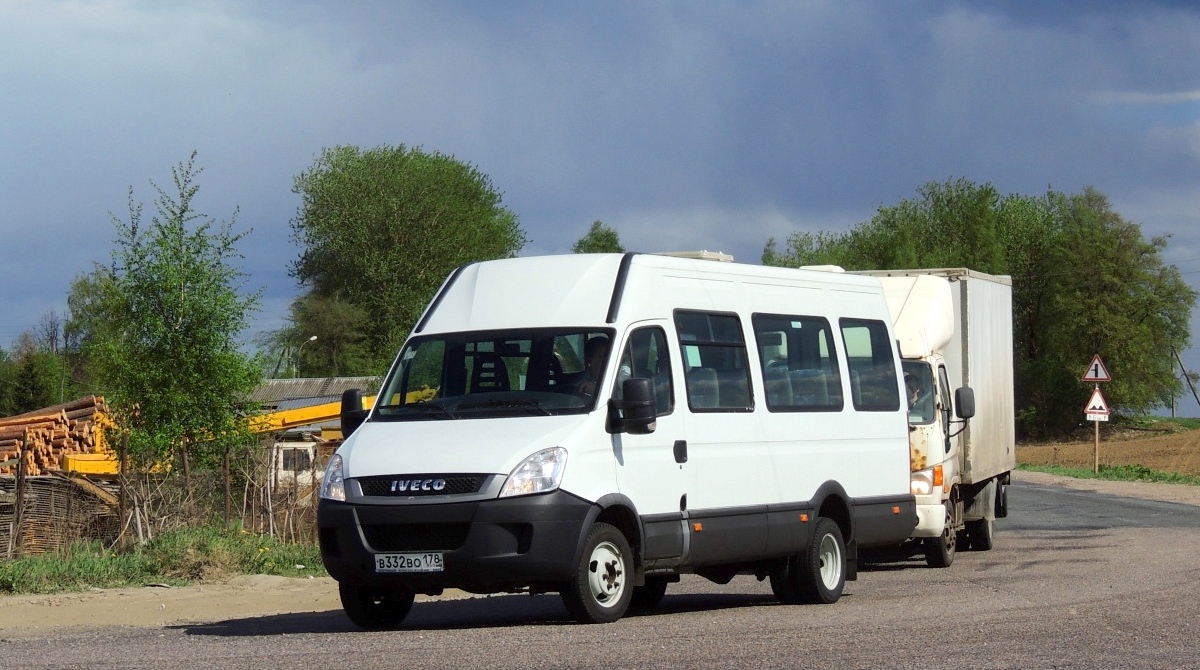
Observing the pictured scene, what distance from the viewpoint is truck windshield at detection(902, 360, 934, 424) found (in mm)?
17703

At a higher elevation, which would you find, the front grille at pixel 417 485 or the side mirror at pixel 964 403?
the side mirror at pixel 964 403

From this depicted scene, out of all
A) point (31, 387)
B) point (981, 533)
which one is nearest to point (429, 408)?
point (981, 533)

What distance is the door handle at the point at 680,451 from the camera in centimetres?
1150

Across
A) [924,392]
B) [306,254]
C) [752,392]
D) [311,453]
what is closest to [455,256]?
[306,254]

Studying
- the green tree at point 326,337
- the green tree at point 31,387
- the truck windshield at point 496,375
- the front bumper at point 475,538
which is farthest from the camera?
the green tree at point 326,337

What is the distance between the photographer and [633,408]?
35.3 feet

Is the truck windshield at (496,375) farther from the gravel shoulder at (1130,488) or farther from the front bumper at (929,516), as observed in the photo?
the gravel shoulder at (1130,488)

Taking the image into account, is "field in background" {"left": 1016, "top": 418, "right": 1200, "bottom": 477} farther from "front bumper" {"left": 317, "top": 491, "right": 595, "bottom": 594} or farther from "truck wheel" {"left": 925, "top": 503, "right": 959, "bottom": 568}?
"front bumper" {"left": 317, "top": 491, "right": 595, "bottom": 594}

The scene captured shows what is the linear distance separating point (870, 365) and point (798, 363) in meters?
1.27

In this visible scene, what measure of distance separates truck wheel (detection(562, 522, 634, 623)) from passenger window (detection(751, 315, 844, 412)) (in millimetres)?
2329

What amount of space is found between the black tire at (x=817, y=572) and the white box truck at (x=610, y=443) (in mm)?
19

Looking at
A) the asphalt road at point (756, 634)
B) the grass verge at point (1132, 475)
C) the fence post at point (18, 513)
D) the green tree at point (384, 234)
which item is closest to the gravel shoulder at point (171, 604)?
the asphalt road at point (756, 634)

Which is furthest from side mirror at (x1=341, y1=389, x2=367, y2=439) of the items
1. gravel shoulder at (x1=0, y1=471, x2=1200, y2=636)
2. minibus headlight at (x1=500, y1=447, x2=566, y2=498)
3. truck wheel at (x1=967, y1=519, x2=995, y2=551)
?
truck wheel at (x1=967, y1=519, x2=995, y2=551)

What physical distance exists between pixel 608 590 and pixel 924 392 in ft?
25.9
